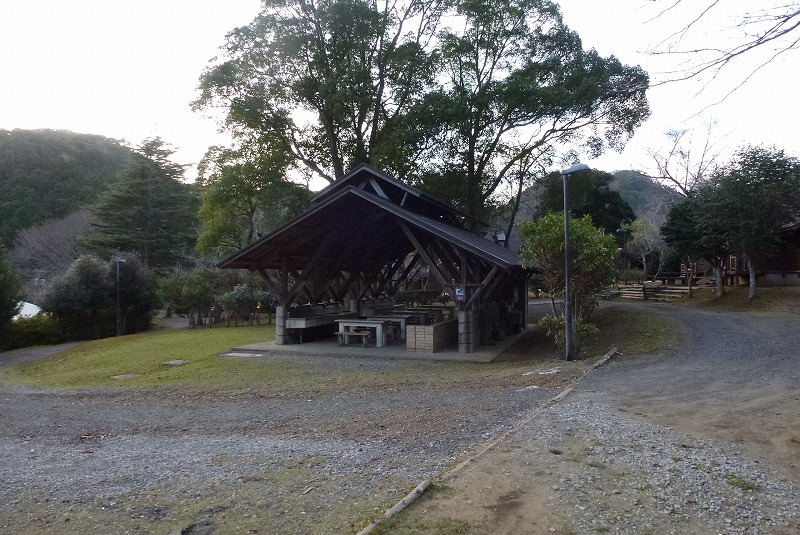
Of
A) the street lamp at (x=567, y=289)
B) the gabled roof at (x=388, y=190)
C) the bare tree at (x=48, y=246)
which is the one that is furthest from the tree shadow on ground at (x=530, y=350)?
the bare tree at (x=48, y=246)

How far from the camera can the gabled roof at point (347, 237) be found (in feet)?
41.8

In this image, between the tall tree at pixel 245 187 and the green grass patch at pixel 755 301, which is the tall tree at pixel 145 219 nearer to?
the tall tree at pixel 245 187

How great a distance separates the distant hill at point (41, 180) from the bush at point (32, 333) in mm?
14204

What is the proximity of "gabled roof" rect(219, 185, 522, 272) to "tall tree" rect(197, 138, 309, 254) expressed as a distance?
4.56 meters

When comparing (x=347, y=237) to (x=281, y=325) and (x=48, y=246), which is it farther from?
(x=48, y=246)

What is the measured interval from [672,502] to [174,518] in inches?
139

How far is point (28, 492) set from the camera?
4.60 meters

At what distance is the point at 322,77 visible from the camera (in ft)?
68.1

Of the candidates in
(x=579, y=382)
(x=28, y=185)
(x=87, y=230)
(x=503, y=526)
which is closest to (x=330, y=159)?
(x=579, y=382)

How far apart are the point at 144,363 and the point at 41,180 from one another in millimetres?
35689

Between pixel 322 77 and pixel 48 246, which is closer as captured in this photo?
pixel 322 77

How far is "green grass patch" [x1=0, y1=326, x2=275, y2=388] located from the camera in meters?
11.6

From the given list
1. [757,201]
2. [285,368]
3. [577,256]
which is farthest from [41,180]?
[757,201]

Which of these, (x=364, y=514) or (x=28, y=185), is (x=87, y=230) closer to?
(x=28, y=185)
